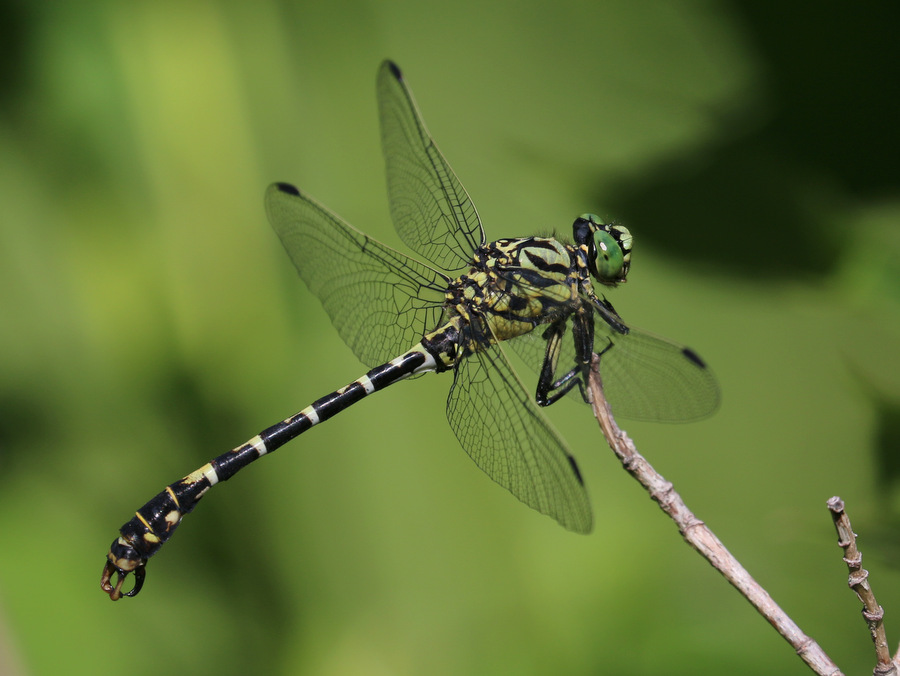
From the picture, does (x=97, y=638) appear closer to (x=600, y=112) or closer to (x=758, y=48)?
(x=600, y=112)

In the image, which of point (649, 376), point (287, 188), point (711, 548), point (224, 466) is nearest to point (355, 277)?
point (287, 188)

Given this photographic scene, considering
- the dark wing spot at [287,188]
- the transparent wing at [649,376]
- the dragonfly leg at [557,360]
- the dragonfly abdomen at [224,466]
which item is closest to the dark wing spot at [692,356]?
the transparent wing at [649,376]

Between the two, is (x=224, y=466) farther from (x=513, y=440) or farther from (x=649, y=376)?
(x=649, y=376)

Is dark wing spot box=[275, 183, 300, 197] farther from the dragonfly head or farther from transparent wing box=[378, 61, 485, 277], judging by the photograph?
the dragonfly head

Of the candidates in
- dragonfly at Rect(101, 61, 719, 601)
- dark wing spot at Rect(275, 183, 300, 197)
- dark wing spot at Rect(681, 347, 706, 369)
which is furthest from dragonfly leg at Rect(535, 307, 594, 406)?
dark wing spot at Rect(275, 183, 300, 197)

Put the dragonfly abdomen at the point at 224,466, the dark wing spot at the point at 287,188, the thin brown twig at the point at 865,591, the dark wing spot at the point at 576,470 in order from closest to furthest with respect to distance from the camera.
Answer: the thin brown twig at the point at 865,591
the dark wing spot at the point at 576,470
the dragonfly abdomen at the point at 224,466
the dark wing spot at the point at 287,188

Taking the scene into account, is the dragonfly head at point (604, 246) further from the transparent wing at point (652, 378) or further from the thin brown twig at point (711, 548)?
the thin brown twig at point (711, 548)
